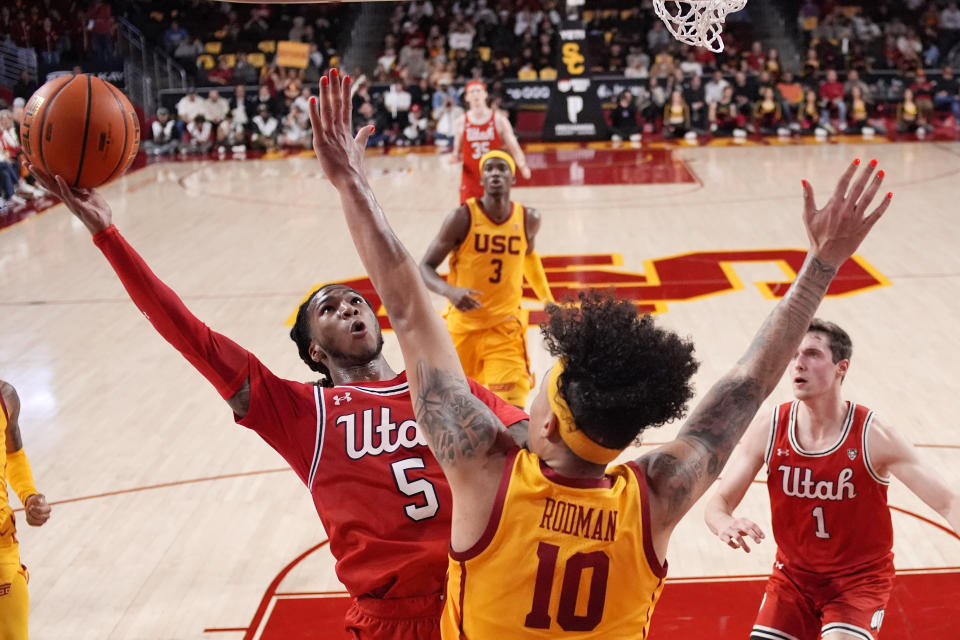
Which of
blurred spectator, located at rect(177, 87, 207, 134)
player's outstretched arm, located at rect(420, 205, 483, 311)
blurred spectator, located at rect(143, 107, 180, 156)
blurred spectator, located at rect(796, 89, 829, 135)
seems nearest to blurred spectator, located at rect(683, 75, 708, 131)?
blurred spectator, located at rect(796, 89, 829, 135)

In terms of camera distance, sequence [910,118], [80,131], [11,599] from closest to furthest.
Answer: [80,131], [11,599], [910,118]

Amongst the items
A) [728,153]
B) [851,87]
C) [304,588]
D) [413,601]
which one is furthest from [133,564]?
[851,87]

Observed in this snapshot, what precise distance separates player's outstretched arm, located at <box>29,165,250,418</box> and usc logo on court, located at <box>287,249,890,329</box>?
6509 millimetres

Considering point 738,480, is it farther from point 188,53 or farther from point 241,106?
point 188,53

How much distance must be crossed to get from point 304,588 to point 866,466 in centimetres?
284

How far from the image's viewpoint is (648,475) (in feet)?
7.70

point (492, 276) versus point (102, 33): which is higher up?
point (102, 33)

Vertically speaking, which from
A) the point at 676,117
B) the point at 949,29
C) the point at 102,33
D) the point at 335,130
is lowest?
the point at 676,117

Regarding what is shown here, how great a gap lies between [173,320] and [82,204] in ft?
1.30

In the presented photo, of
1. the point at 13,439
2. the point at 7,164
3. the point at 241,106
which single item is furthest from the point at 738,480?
the point at 241,106

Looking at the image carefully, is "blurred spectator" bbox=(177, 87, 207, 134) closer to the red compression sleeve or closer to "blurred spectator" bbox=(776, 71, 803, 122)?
"blurred spectator" bbox=(776, 71, 803, 122)

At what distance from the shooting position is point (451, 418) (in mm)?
2330

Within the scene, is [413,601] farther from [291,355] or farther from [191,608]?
[291,355]

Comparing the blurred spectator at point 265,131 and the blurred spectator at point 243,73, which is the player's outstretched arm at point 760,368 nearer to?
the blurred spectator at point 265,131
